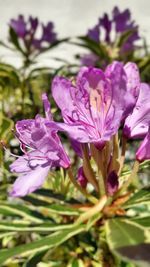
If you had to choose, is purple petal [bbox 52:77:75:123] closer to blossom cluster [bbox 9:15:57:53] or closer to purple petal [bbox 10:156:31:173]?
purple petal [bbox 10:156:31:173]

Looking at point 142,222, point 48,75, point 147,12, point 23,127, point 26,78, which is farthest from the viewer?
point 147,12

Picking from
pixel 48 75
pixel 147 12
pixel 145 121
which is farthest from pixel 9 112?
pixel 147 12

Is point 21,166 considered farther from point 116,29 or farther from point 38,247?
point 116,29

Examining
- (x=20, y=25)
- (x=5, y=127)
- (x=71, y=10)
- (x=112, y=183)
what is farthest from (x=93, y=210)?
(x=71, y=10)

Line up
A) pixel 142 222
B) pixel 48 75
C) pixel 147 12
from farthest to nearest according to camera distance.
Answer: pixel 147 12, pixel 48 75, pixel 142 222

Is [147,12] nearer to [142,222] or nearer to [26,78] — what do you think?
[26,78]

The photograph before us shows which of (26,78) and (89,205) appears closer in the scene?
(89,205)

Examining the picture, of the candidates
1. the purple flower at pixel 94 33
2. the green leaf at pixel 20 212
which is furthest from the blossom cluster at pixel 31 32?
the green leaf at pixel 20 212

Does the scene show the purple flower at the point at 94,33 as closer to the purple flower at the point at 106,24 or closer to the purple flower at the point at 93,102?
the purple flower at the point at 106,24
